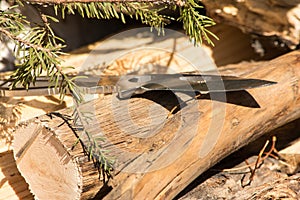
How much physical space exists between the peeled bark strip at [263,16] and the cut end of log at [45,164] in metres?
0.69

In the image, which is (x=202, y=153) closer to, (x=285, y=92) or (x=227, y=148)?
(x=227, y=148)

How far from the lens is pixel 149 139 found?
1.03 m

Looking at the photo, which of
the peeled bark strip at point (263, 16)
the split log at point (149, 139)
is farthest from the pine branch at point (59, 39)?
the peeled bark strip at point (263, 16)

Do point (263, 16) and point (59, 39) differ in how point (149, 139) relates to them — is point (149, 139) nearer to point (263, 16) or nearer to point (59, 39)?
point (59, 39)

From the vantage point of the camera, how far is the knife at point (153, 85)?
1.13 meters

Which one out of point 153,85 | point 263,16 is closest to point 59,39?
point 153,85

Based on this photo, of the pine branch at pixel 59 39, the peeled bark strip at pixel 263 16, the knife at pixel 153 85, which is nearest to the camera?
the pine branch at pixel 59 39

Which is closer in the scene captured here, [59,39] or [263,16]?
[59,39]

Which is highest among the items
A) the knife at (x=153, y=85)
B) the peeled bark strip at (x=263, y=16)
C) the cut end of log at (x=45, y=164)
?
the peeled bark strip at (x=263, y=16)

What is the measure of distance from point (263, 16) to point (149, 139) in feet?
2.03

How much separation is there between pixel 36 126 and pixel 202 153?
1.12 feet

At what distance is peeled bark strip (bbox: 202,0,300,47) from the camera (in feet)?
4.72

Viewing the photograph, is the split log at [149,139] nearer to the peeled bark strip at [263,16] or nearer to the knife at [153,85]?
the knife at [153,85]

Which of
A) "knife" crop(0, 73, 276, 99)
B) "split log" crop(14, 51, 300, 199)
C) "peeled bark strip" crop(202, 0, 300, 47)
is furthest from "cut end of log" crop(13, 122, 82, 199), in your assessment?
"peeled bark strip" crop(202, 0, 300, 47)
